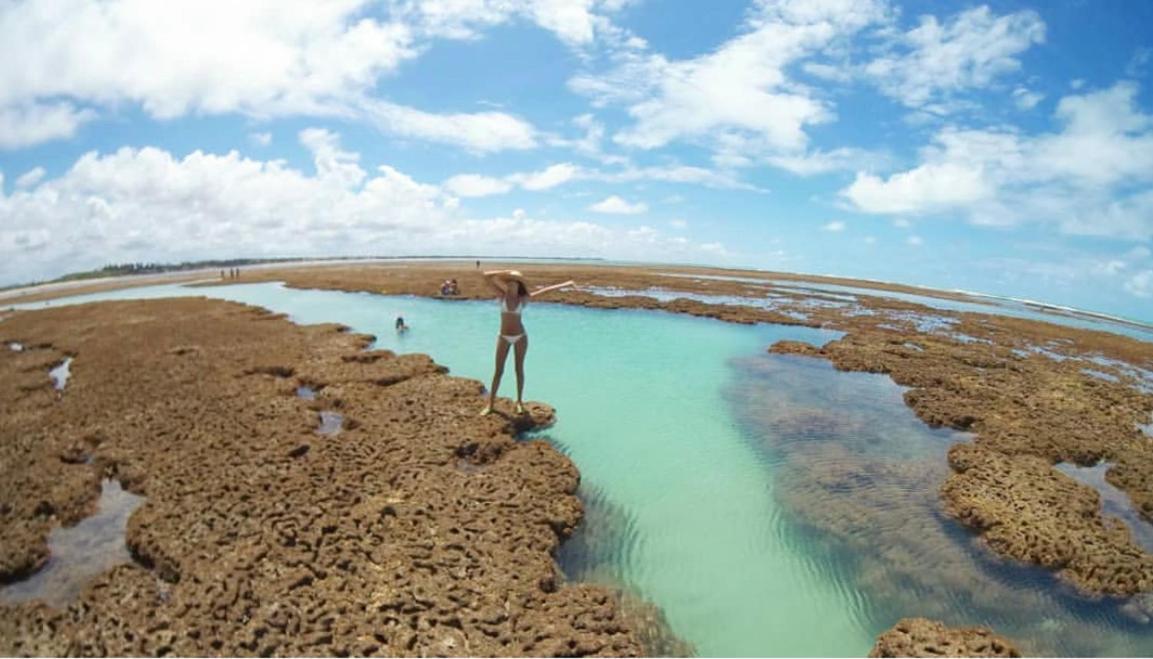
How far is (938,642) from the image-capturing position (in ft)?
23.4

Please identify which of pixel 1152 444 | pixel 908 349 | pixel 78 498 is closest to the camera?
pixel 78 498

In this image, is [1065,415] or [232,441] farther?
[1065,415]

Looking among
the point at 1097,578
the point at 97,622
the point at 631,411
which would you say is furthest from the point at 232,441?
the point at 1097,578

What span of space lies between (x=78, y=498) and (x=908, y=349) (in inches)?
1335

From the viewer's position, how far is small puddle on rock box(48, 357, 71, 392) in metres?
18.0

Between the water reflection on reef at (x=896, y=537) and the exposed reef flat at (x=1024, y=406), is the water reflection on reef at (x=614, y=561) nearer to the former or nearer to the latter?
the water reflection on reef at (x=896, y=537)

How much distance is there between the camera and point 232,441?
40.4ft

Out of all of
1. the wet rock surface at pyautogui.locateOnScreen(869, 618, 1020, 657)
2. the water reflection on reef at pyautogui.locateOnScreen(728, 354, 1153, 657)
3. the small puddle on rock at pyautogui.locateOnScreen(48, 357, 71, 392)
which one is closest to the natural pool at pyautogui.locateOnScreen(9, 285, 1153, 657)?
the water reflection on reef at pyautogui.locateOnScreen(728, 354, 1153, 657)

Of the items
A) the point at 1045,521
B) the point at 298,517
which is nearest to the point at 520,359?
the point at 298,517

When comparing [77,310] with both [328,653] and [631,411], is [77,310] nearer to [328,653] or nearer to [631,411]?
[631,411]

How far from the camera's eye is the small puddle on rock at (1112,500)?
1080cm

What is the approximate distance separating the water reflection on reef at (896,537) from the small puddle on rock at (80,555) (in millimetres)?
11779

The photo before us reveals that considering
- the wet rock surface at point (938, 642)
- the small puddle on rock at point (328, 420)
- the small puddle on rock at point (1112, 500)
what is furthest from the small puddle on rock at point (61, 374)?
the small puddle on rock at point (1112, 500)

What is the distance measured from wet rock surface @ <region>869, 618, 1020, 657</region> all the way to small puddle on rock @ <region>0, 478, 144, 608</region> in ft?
37.9
